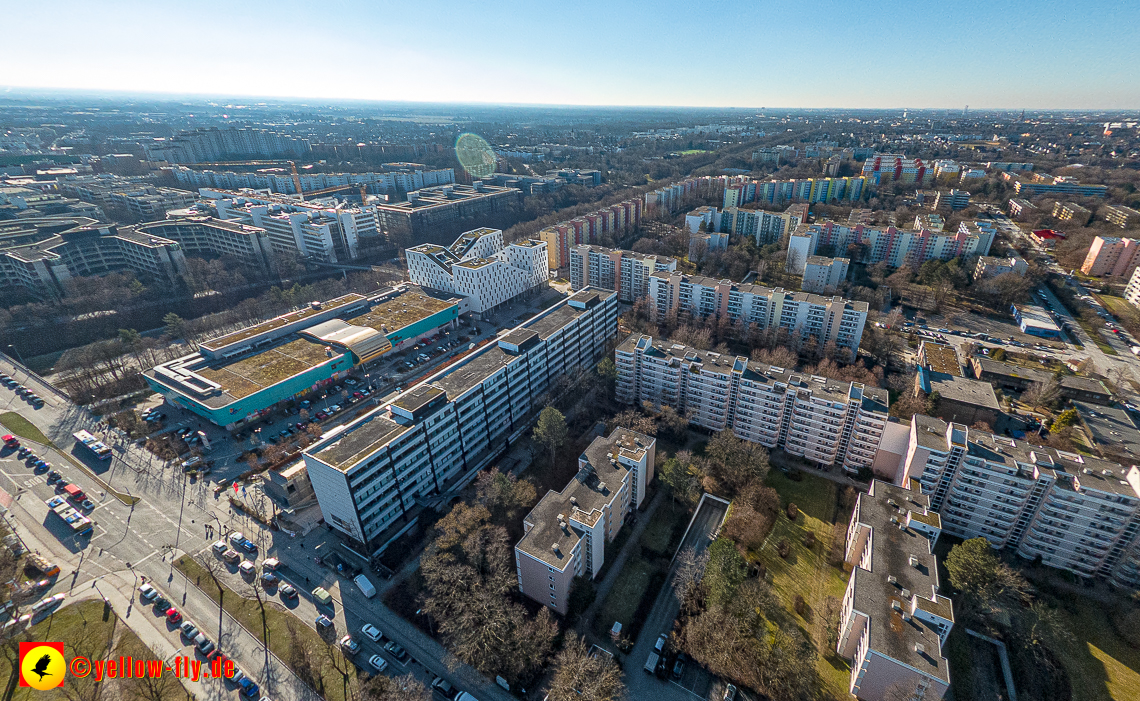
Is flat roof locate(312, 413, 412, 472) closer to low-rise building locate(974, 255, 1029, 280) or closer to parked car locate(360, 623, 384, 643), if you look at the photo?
parked car locate(360, 623, 384, 643)

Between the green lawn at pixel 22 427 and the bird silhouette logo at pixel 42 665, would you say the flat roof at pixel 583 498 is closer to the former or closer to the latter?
the bird silhouette logo at pixel 42 665

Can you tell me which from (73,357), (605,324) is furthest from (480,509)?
(73,357)

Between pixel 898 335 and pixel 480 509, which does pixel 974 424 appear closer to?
pixel 898 335

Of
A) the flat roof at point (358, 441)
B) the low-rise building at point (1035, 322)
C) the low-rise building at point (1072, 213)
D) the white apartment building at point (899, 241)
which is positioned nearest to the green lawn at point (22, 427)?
the flat roof at point (358, 441)

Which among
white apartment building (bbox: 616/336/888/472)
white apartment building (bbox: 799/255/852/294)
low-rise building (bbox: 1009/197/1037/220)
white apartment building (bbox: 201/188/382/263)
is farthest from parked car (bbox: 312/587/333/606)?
low-rise building (bbox: 1009/197/1037/220)

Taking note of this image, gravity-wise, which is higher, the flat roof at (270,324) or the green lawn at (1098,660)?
the flat roof at (270,324)

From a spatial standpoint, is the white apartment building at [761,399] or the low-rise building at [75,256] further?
the low-rise building at [75,256]

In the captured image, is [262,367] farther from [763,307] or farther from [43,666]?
[763,307]

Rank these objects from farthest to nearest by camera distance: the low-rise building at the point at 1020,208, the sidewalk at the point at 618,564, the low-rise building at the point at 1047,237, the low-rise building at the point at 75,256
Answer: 1. the low-rise building at the point at 1020,208
2. the low-rise building at the point at 1047,237
3. the low-rise building at the point at 75,256
4. the sidewalk at the point at 618,564
